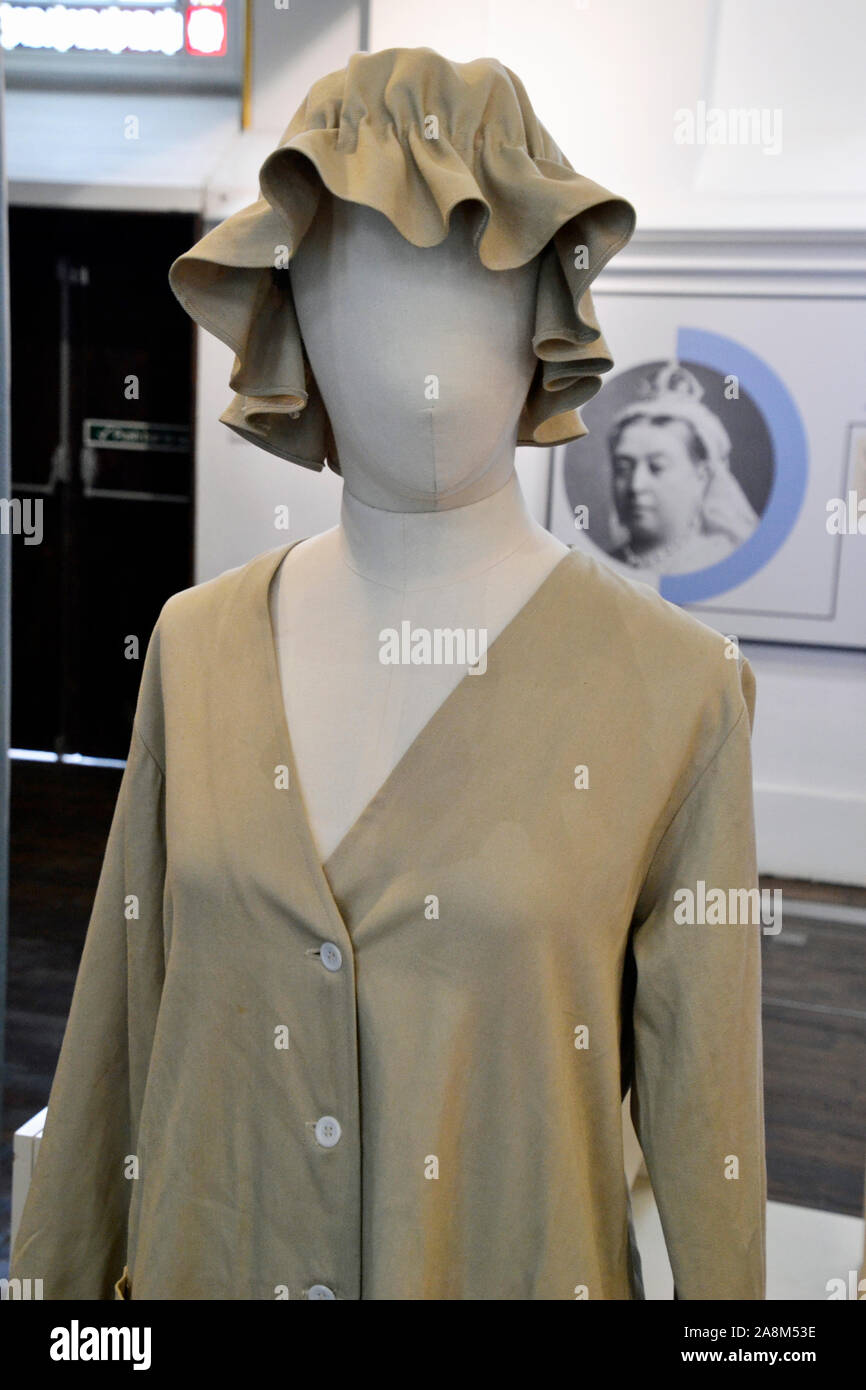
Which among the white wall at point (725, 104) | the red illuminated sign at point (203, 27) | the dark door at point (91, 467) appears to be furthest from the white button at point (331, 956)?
the dark door at point (91, 467)

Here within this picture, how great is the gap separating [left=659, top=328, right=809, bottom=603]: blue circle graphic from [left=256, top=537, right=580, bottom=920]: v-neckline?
345cm

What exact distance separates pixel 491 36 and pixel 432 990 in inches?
155

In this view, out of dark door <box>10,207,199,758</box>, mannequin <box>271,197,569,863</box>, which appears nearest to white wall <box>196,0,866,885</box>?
dark door <box>10,207,199,758</box>

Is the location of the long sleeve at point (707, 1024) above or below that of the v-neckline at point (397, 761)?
below

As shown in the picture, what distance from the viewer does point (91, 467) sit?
588 cm

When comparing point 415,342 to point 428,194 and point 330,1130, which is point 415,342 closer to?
point 428,194

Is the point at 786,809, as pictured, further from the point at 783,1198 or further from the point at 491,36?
the point at 491,36

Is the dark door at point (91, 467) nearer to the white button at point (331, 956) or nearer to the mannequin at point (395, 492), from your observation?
the mannequin at point (395, 492)

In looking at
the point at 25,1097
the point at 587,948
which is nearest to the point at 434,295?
the point at 587,948

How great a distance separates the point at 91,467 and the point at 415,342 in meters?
5.21

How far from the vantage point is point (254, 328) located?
3.52 ft

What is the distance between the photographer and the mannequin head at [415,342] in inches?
38.4

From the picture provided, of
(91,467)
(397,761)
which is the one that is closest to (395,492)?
(397,761)

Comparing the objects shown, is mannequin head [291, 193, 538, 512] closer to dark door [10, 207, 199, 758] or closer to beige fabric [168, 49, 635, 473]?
beige fabric [168, 49, 635, 473]
